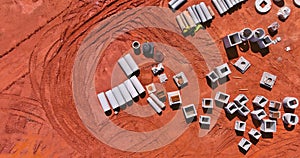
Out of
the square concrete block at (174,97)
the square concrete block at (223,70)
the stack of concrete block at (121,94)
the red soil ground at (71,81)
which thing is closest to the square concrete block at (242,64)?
the red soil ground at (71,81)

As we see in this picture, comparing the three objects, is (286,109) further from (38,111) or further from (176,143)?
(38,111)

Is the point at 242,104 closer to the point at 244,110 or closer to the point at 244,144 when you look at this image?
the point at 244,110

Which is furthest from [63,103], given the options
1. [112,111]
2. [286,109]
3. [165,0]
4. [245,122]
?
[286,109]

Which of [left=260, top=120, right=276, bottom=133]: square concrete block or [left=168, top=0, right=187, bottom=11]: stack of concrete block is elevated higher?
[left=168, top=0, right=187, bottom=11]: stack of concrete block

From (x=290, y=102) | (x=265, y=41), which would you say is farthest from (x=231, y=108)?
(x=265, y=41)

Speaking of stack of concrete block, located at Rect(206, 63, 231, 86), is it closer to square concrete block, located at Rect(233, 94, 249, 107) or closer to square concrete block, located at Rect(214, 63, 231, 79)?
square concrete block, located at Rect(214, 63, 231, 79)

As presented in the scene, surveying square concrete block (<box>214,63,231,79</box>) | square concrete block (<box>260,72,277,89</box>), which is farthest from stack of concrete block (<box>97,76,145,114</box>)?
square concrete block (<box>260,72,277,89</box>)
